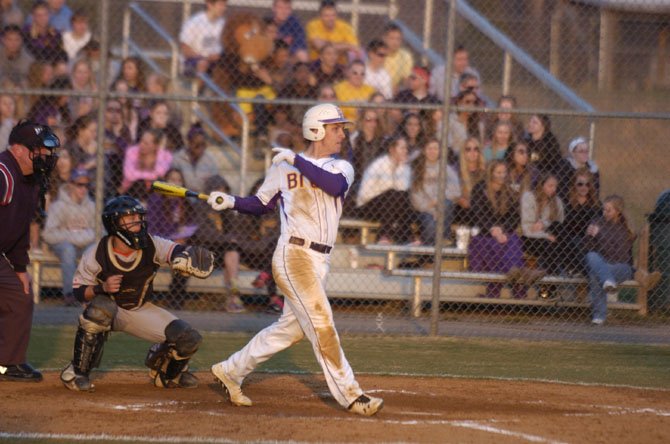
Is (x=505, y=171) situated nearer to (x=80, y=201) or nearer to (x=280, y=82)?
(x=280, y=82)

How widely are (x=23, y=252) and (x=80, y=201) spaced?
12.1ft

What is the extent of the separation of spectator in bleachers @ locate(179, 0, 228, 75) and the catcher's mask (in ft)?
17.5

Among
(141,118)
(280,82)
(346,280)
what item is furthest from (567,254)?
(141,118)

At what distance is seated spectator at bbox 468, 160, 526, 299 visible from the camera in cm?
1080

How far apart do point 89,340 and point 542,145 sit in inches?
228

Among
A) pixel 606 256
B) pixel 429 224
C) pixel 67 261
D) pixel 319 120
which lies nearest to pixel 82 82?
pixel 67 261

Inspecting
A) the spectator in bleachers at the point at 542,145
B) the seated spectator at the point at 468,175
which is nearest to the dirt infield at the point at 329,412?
the seated spectator at the point at 468,175

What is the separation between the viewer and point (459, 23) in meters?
16.0

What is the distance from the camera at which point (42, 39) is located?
12.0 m

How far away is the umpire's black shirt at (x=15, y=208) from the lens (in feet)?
23.5

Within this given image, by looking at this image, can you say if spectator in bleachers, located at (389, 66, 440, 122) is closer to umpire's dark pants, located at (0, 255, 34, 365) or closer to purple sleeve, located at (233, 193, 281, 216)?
purple sleeve, located at (233, 193, 281, 216)

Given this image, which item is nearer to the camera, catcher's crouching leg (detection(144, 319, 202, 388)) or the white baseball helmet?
the white baseball helmet

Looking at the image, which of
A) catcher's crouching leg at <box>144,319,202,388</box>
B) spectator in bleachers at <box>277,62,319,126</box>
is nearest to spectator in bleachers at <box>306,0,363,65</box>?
spectator in bleachers at <box>277,62,319,126</box>

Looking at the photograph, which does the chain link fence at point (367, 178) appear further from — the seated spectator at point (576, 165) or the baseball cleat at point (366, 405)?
the baseball cleat at point (366, 405)
